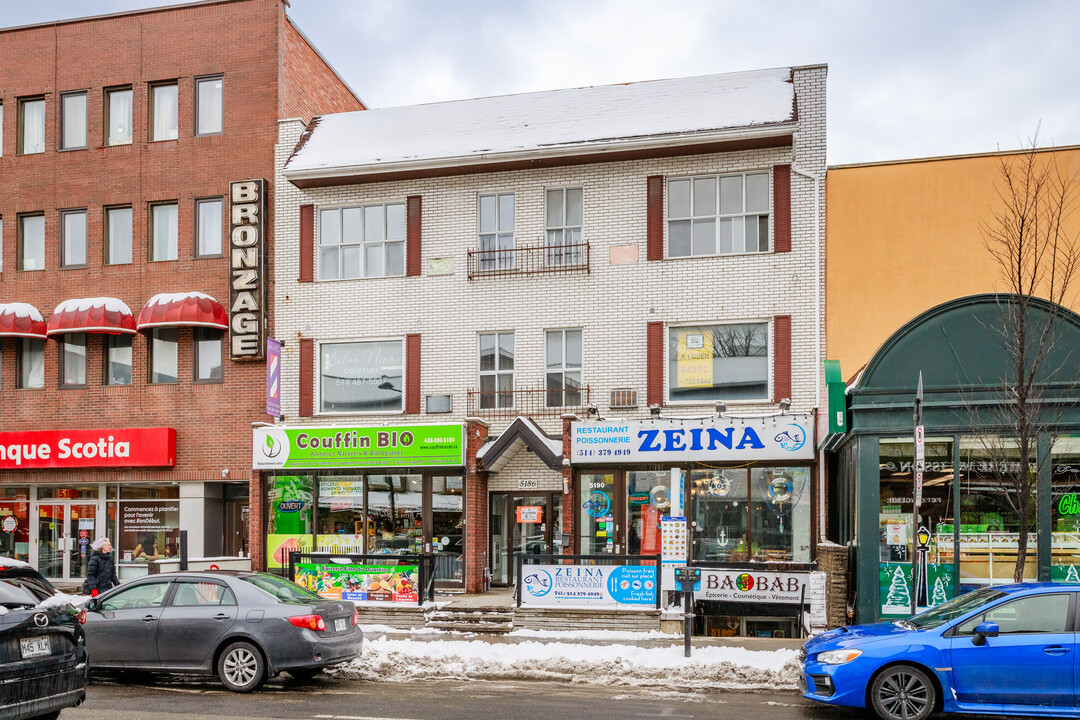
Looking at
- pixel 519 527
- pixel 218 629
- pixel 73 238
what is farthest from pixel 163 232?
pixel 218 629

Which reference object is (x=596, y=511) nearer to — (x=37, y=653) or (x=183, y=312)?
(x=183, y=312)

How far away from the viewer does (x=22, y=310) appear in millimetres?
24109

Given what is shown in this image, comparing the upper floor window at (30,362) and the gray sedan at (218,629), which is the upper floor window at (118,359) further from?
the gray sedan at (218,629)

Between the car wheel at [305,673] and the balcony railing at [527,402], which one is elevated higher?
the balcony railing at [527,402]

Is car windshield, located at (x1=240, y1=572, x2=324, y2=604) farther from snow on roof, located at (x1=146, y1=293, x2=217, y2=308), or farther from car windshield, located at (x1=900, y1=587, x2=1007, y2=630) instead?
snow on roof, located at (x1=146, y1=293, x2=217, y2=308)

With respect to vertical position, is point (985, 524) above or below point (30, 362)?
below

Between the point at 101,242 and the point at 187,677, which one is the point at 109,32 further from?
the point at 187,677

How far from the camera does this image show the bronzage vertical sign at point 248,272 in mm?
22891

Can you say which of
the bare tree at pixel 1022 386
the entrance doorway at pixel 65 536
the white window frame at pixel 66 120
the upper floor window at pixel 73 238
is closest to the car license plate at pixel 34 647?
the bare tree at pixel 1022 386

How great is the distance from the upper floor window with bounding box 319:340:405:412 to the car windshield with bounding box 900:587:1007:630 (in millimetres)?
13368

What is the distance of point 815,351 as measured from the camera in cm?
2008

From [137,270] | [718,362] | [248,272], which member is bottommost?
[718,362]

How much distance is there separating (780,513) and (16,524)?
17423 millimetres

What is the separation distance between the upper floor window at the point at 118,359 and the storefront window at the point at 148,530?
9.24 feet
